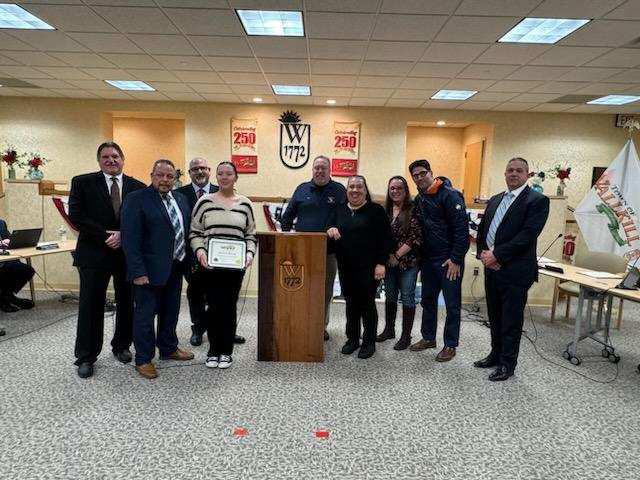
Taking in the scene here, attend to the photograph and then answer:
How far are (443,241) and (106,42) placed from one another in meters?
4.22

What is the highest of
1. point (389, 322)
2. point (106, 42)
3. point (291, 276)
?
point (106, 42)

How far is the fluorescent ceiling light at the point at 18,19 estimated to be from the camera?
3.53m

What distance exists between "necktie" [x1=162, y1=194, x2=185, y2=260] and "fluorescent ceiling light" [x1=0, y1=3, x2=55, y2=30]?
2.63m

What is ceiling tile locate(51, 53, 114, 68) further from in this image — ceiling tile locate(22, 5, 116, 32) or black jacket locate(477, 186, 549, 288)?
black jacket locate(477, 186, 549, 288)

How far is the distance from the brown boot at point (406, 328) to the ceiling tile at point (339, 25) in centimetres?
270

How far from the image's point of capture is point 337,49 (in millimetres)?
4258

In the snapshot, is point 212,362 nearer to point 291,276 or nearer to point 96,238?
point 291,276

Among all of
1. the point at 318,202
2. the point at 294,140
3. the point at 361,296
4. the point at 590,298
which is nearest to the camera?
the point at 361,296

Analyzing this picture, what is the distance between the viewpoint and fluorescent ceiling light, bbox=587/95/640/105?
583 centimetres

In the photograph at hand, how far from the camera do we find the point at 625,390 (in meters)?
2.83

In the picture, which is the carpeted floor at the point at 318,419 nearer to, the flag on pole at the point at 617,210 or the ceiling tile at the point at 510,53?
the flag on pole at the point at 617,210

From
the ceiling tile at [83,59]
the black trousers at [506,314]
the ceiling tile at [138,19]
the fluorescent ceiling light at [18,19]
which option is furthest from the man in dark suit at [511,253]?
the ceiling tile at [83,59]

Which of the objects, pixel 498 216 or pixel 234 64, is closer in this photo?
pixel 498 216

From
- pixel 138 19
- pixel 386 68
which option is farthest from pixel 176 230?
pixel 386 68
